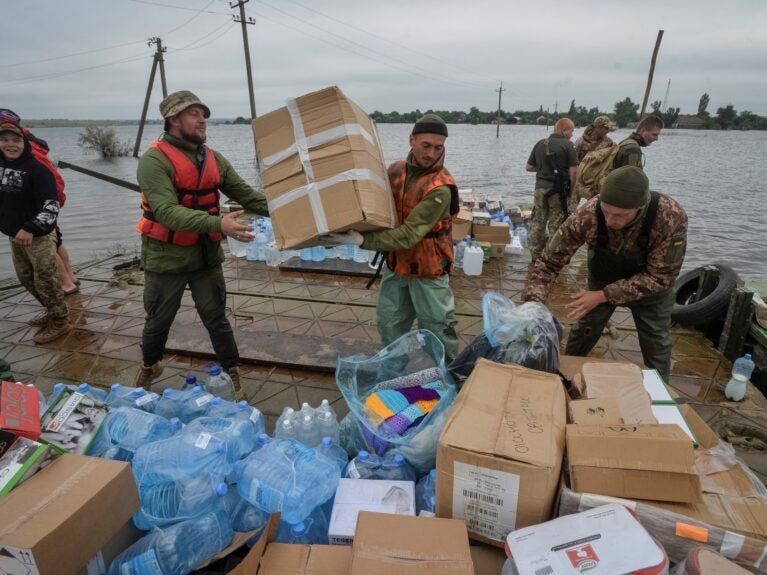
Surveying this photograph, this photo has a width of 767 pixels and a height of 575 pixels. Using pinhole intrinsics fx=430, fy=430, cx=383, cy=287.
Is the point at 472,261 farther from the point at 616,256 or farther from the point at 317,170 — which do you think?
the point at 317,170

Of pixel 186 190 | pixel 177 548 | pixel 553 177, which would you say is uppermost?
pixel 186 190

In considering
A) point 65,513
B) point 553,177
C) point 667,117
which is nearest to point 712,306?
point 553,177

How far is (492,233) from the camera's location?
264 inches

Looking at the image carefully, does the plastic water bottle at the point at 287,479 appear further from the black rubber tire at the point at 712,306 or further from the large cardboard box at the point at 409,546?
the black rubber tire at the point at 712,306

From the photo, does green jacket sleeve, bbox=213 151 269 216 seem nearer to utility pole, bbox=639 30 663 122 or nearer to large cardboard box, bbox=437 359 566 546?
large cardboard box, bbox=437 359 566 546

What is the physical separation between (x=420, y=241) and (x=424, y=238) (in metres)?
0.04

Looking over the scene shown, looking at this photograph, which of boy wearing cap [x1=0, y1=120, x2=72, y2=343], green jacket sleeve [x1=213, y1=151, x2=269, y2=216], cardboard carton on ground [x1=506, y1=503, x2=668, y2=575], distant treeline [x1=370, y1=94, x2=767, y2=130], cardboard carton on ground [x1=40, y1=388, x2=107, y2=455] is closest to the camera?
cardboard carton on ground [x1=506, y1=503, x2=668, y2=575]

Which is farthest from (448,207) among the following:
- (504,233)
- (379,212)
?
(504,233)

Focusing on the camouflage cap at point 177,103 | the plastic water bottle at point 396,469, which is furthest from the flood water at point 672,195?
the plastic water bottle at point 396,469

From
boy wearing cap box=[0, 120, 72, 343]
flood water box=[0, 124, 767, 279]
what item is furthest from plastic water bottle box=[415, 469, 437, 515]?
flood water box=[0, 124, 767, 279]

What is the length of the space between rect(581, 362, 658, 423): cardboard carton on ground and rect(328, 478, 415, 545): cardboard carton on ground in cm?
101

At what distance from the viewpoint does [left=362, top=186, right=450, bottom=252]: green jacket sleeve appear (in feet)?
8.30

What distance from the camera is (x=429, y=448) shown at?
7.01 ft

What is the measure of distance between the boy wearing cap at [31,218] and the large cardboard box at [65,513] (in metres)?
3.29
